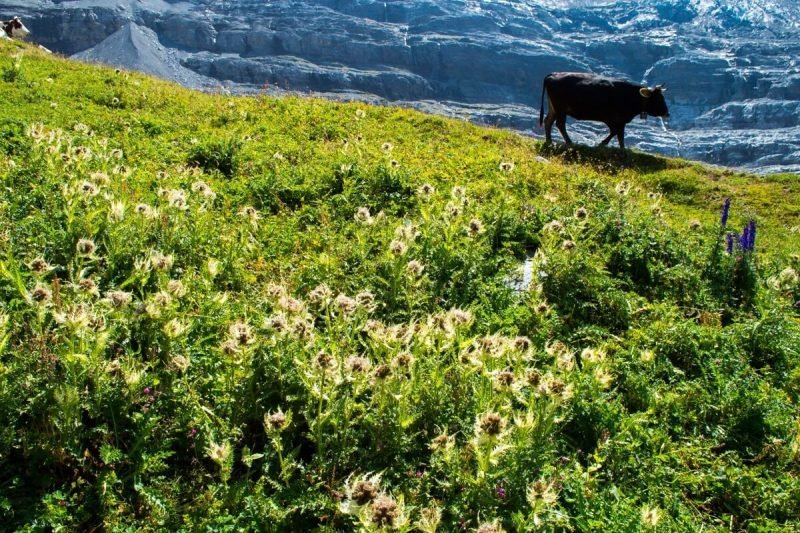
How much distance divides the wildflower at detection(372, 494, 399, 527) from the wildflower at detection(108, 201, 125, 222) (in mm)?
4357

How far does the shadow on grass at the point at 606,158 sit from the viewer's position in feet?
48.6

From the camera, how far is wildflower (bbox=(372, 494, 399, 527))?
2896mm

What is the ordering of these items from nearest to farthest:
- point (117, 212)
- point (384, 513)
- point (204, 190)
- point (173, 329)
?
point (384, 513) < point (173, 329) < point (117, 212) < point (204, 190)

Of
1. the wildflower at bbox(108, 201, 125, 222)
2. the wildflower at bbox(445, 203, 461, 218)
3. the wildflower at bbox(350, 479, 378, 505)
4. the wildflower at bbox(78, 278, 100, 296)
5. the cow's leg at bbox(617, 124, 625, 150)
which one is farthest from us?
the cow's leg at bbox(617, 124, 625, 150)

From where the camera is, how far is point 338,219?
27.4 feet

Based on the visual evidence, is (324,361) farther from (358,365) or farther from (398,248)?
(398,248)

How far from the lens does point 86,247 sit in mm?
5250

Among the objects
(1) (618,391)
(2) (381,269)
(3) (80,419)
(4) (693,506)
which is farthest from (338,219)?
(4) (693,506)

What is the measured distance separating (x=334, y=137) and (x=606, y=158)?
7.50 meters

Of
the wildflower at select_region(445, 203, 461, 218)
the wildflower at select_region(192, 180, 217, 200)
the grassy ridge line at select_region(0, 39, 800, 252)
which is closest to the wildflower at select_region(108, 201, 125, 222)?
the wildflower at select_region(192, 180, 217, 200)

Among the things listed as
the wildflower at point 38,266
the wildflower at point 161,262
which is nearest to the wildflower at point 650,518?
the wildflower at point 161,262

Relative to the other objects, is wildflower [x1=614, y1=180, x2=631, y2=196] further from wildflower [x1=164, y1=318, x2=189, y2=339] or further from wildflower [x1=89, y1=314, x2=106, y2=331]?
wildflower [x1=89, y1=314, x2=106, y2=331]

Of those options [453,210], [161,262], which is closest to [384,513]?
[161,262]

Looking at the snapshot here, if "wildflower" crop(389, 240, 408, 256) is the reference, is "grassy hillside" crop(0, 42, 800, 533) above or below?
below
